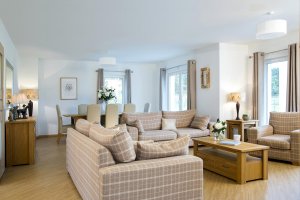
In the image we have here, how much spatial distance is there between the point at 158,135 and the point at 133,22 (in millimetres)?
2457

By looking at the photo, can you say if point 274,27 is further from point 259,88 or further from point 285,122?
point 259,88

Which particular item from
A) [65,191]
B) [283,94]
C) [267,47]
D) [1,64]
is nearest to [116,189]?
[65,191]

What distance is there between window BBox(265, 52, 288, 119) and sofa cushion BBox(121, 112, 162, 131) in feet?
8.89

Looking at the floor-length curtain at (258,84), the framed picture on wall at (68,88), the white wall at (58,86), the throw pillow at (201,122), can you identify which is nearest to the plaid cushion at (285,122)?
the floor-length curtain at (258,84)

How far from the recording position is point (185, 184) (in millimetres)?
2463

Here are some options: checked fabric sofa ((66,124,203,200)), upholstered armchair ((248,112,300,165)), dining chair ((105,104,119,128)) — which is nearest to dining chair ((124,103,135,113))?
dining chair ((105,104,119,128))

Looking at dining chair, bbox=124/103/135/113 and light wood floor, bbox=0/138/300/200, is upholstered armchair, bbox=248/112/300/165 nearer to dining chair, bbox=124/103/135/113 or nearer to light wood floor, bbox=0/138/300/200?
light wood floor, bbox=0/138/300/200

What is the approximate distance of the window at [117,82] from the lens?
8766 mm

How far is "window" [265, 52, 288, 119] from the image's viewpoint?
18.4ft

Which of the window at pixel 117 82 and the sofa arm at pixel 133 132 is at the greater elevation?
the window at pixel 117 82

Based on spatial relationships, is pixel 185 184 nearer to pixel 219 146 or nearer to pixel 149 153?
pixel 149 153

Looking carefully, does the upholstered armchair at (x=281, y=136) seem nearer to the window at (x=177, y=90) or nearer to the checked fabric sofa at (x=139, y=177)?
the checked fabric sofa at (x=139, y=177)

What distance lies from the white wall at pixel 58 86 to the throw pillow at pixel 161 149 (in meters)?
6.13

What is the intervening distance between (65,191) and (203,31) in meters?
3.82
